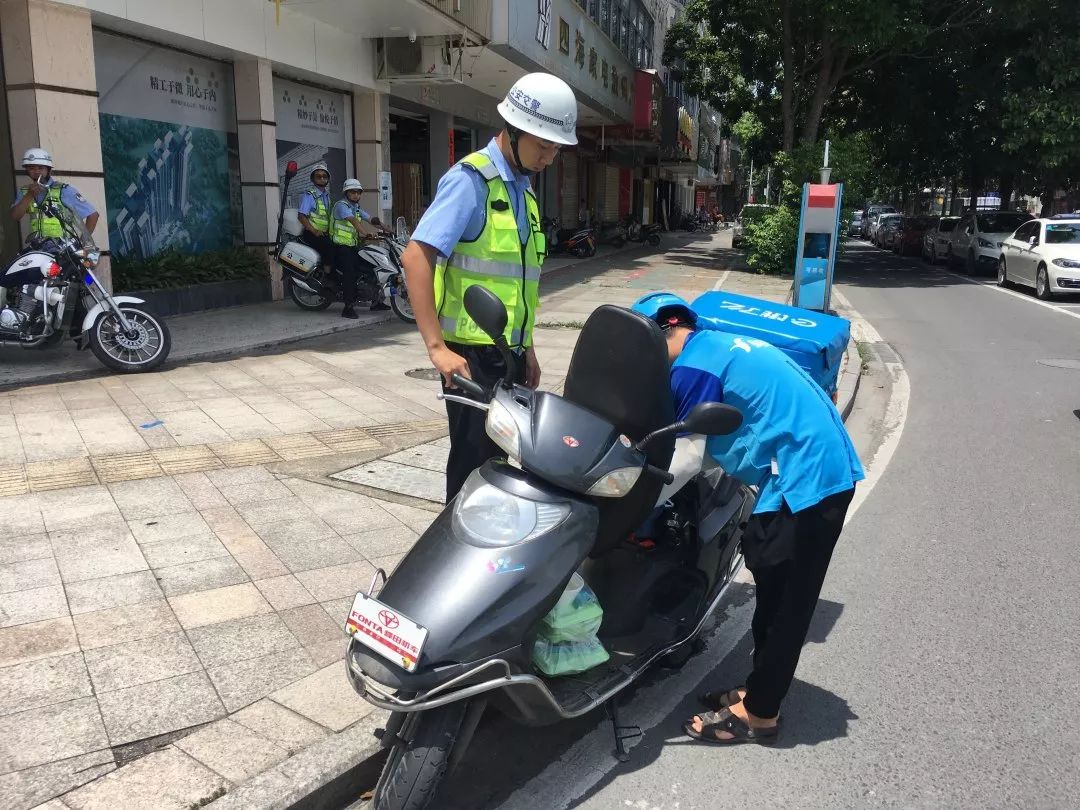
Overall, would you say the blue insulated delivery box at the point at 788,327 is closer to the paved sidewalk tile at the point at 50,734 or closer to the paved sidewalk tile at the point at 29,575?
the paved sidewalk tile at the point at 50,734

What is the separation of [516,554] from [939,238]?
1044 inches

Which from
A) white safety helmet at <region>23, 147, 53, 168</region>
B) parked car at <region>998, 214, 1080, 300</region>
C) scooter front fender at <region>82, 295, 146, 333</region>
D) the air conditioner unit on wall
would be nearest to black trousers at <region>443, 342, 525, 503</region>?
scooter front fender at <region>82, 295, 146, 333</region>

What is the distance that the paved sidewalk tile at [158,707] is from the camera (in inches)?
114

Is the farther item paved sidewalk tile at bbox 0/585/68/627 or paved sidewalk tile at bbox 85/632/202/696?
paved sidewalk tile at bbox 0/585/68/627

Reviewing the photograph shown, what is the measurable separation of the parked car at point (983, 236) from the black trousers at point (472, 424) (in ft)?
68.4

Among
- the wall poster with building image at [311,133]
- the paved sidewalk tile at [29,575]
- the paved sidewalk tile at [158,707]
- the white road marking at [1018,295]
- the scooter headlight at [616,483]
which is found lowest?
the paved sidewalk tile at [158,707]

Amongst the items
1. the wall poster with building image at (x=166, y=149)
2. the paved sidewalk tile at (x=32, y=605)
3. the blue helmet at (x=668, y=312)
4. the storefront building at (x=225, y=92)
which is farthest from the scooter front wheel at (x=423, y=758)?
the wall poster with building image at (x=166, y=149)

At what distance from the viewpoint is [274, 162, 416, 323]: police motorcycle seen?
11.1 metres

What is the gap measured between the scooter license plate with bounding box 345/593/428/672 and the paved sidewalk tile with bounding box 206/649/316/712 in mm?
885

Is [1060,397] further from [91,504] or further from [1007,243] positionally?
[1007,243]

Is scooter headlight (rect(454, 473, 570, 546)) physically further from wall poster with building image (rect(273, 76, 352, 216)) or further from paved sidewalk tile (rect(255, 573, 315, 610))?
wall poster with building image (rect(273, 76, 352, 216))

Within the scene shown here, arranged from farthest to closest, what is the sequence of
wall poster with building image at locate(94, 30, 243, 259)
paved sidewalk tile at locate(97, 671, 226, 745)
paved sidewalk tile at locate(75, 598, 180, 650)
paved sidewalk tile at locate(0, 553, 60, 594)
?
wall poster with building image at locate(94, 30, 243, 259) → paved sidewalk tile at locate(0, 553, 60, 594) → paved sidewalk tile at locate(75, 598, 180, 650) → paved sidewalk tile at locate(97, 671, 226, 745)

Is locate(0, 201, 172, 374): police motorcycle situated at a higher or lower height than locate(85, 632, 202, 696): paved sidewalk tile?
higher

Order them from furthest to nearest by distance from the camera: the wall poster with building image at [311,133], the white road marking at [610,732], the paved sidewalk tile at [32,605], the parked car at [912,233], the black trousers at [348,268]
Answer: the parked car at [912,233] < the wall poster with building image at [311,133] < the black trousers at [348,268] < the paved sidewalk tile at [32,605] < the white road marking at [610,732]
